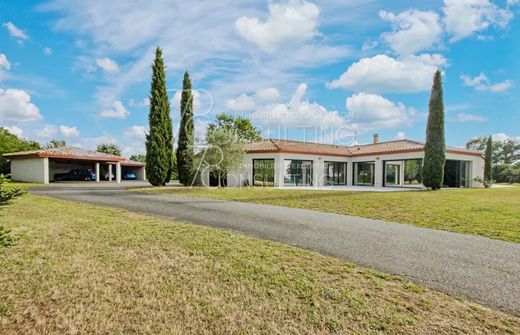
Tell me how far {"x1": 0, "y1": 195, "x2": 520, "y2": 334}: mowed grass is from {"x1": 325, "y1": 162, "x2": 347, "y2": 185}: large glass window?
865 inches

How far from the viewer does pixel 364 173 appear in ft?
91.0

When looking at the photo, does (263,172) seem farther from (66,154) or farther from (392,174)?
(66,154)

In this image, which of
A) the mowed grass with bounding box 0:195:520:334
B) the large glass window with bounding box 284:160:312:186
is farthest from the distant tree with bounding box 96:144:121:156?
the mowed grass with bounding box 0:195:520:334

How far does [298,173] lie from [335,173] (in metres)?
4.92

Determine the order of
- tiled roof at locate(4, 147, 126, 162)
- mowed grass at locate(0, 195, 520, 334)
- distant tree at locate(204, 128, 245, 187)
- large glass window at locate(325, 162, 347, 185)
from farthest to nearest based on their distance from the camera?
large glass window at locate(325, 162, 347, 185)
tiled roof at locate(4, 147, 126, 162)
distant tree at locate(204, 128, 245, 187)
mowed grass at locate(0, 195, 520, 334)

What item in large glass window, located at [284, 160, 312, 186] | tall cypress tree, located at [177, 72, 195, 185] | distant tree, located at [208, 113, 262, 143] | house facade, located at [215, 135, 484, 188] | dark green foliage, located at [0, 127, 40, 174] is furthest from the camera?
distant tree, located at [208, 113, 262, 143]

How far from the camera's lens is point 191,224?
7.54 m

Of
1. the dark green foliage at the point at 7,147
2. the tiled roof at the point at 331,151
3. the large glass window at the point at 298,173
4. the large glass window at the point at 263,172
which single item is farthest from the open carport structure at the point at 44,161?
the large glass window at the point at 298,173

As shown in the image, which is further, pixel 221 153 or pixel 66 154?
pixel 66 154

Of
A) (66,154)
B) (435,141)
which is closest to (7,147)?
(66,154)

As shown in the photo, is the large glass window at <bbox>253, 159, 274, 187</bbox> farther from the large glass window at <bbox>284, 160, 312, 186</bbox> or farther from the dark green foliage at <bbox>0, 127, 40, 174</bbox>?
the dark green foliage at <bbox>0, 127, 40, 174</bbox>

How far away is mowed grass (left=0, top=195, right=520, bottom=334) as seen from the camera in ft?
9.71

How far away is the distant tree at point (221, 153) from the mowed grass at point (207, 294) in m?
15.7

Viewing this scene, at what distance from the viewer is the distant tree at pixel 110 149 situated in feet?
173
